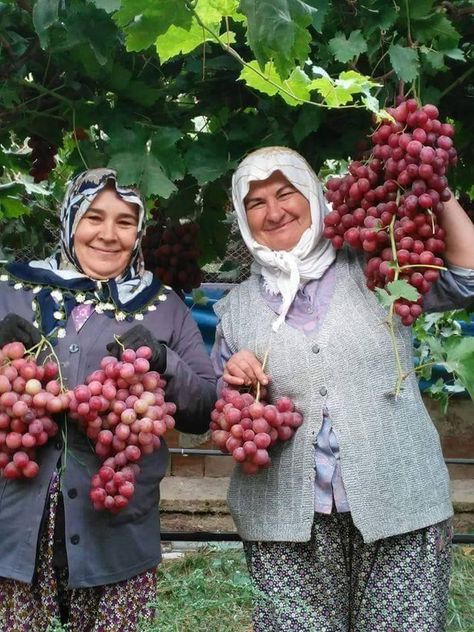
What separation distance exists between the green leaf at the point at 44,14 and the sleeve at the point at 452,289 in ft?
3.32

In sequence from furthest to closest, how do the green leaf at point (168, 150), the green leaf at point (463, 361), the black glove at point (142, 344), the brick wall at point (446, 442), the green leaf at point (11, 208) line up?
the brick wall at point (446, 442) < the green leaf at point (11, 208) < the green leaf at point (168, 150) < the black glove at point (142, 344) < the green leaf at point (463, 361)

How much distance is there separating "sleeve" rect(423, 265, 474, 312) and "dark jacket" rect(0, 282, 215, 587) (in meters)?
0.56

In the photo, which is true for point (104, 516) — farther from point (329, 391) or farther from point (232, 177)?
point (232, 177)

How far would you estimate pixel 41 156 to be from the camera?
283 cm

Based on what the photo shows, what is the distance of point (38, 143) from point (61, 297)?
68 centimetres

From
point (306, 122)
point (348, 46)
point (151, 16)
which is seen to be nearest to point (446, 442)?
point (306, 122)

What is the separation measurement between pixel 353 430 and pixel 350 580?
0.38m

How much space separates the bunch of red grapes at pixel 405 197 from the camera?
199 centimetres

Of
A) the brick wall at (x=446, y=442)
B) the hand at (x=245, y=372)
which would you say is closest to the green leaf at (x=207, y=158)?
the hand at (x=245, y=372)

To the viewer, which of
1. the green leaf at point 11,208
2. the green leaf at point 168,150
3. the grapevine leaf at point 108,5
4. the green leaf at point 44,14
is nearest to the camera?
the grapevine leaf at point 108,5

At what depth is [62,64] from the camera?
7.22 ft

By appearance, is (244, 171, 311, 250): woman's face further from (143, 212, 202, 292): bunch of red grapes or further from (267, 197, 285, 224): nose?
(143, 212, 202, 292): bunch of red grapes

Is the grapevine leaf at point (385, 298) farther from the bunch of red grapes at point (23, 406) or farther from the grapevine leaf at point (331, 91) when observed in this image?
the bunch of red grapes at point (23, 406)

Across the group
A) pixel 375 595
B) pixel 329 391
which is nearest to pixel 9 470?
pixel 329 391
